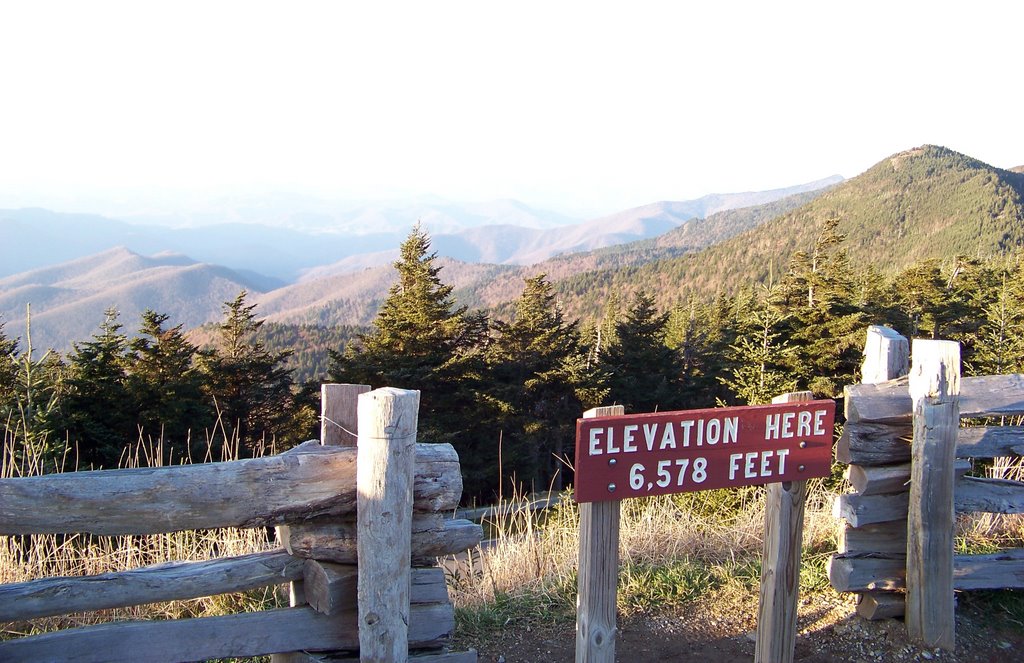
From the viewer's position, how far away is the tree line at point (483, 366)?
845 inches

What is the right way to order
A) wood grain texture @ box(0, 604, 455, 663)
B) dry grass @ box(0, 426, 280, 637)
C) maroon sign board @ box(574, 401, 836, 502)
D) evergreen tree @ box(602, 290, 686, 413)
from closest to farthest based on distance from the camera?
wood grain texture @ box(0, 604, 455, 663)
maroon sign board @ box(574, 401, 836, 502)
dry grass @ box(0, 426, 280, 637)
evergreen tree @ box(602, 290, 686, 413)

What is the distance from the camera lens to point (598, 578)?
3080 mm

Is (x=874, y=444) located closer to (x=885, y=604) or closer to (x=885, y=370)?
(x=885, y=370)

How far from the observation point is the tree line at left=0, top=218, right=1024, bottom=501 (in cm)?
2145

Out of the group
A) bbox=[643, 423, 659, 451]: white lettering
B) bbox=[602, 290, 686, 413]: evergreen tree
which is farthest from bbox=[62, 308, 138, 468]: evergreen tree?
bbox=[643, 423, 659, 451]: white lettering

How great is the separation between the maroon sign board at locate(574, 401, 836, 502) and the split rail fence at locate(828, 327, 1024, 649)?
716 mm

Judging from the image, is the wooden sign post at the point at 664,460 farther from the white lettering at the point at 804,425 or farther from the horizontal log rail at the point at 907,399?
the horizontal log rail at the point at 907,399

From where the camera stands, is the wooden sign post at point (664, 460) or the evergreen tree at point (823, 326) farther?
the evergreen tree at point (823, 326)

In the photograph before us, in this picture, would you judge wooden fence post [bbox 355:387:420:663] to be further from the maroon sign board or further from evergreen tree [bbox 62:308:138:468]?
evergreen tree [bbox 62:308:138:468]

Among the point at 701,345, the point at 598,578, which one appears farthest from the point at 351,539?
the point at 701,345

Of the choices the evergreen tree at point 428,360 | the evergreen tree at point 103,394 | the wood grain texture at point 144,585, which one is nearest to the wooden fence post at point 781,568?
the wood grain texture at point 144,585

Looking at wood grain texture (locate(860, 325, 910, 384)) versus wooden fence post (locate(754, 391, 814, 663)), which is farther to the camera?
wood grain texture (locate(860, 325, 910, 384))

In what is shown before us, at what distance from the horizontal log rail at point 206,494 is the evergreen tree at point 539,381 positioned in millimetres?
24644

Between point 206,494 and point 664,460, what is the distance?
1.77 m
